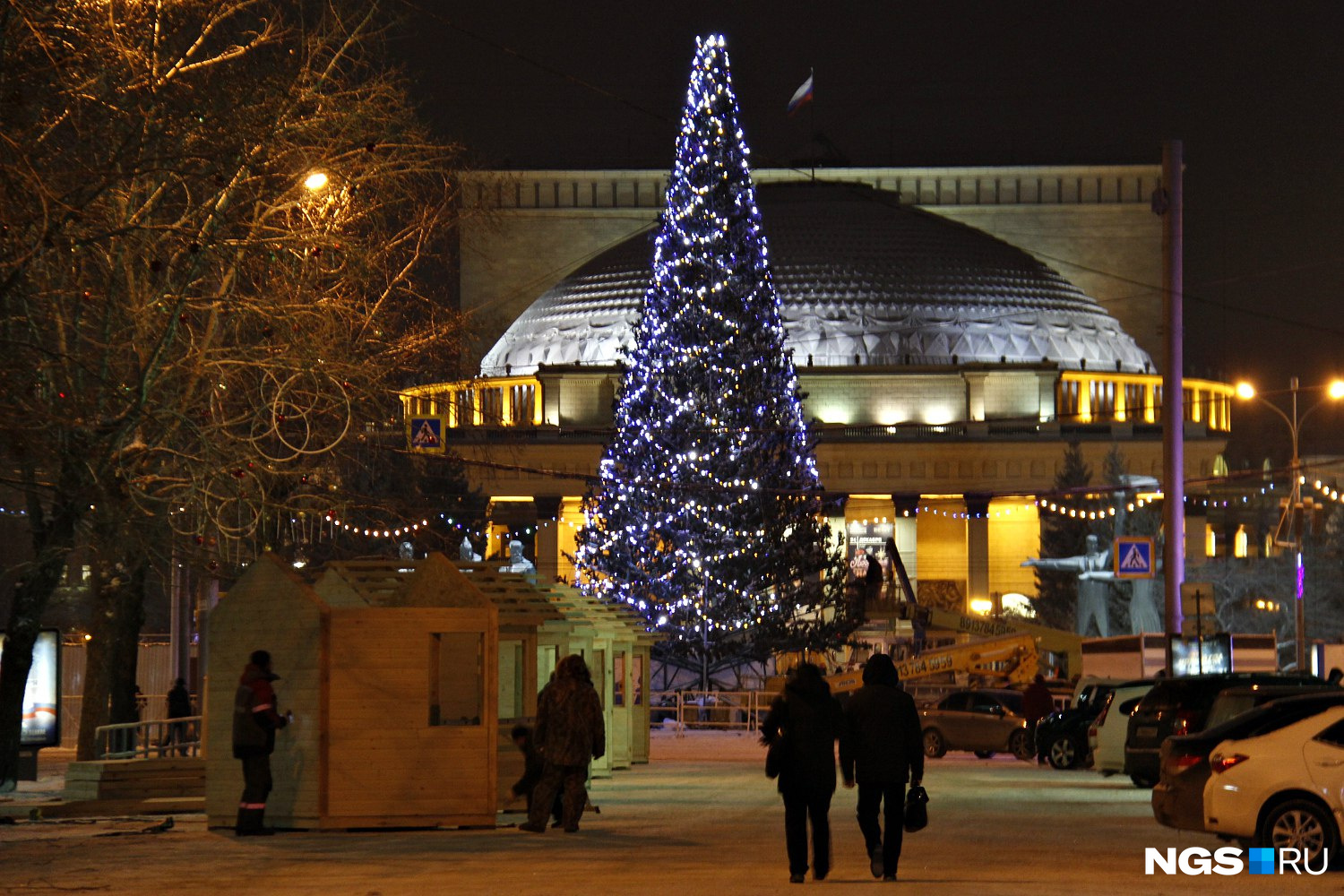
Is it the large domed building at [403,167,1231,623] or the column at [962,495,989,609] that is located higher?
the large domed building at [403,167,1231,623]

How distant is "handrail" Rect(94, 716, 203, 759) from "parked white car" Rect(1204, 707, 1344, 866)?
11.9m

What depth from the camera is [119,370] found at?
70.6 ft

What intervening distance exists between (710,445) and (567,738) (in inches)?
1021

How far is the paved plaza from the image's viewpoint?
14234 mm

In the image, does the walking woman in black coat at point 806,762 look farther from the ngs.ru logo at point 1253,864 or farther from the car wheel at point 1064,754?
the car wheel at point 1064,754

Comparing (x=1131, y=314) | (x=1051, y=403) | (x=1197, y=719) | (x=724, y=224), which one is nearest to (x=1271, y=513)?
(x=1051, y=403)

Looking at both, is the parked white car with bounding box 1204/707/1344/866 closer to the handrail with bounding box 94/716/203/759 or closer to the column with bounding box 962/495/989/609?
the handrail with bounding box 94/716/203/759

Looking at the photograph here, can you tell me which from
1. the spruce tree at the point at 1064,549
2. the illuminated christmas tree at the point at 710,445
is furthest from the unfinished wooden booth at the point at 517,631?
the spruce tree at the point at 1064,549

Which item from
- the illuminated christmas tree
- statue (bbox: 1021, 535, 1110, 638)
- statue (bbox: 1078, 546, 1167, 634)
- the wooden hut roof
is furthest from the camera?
statue (bbox: 1021, 535, 1110, 638)

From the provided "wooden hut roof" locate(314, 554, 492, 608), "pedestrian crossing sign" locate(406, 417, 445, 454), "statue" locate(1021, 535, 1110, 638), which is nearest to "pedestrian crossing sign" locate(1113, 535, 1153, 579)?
"pedestrian crossing sign" locate(406, 417, 445, 454)

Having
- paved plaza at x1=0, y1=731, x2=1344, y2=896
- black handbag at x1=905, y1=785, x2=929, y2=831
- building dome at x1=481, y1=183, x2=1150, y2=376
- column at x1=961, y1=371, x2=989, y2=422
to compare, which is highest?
building dome at x1=481, y1=183, x2=1150, y2=376

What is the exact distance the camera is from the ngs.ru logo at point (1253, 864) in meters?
15.3

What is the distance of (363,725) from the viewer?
18.7 m

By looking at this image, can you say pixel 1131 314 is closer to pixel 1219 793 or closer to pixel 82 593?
pixel 82 593
